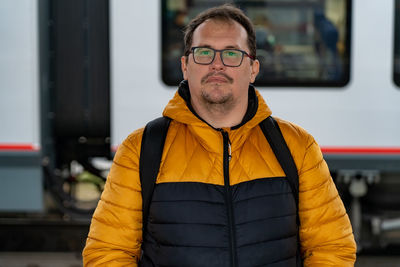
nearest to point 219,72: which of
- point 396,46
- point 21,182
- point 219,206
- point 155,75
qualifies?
point 219,206

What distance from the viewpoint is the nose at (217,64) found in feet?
5.67

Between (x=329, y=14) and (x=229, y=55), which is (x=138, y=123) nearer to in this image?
(x=329, y=14)

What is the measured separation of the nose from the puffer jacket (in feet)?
0.55

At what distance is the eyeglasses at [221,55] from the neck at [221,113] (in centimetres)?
14

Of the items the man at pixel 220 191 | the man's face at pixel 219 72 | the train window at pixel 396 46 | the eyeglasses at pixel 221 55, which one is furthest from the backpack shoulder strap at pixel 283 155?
the train window at pixel 396 46

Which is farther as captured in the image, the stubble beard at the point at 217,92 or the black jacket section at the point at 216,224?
the stubble beard at the point at 217,92

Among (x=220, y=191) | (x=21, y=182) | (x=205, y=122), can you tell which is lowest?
(x=21, y=182)

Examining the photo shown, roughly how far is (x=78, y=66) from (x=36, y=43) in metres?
0.37

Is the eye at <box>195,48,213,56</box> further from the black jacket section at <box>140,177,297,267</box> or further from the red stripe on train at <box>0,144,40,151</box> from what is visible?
the red stripe on train at <box>0,144,40,151</box>

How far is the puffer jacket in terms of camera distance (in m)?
1.63

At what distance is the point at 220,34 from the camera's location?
1.75 metres

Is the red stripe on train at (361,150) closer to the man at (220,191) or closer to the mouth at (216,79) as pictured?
the man at (220,191)

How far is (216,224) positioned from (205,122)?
0.35 m

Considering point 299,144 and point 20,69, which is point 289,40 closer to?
point 20,69
